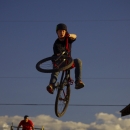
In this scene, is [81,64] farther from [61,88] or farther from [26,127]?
[26,127]

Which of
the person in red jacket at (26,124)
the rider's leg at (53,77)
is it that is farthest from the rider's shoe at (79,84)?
the person in red jacket at (26,124)

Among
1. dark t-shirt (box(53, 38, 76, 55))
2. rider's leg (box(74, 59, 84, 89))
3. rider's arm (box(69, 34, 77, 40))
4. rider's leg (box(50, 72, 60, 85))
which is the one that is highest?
rider's arm (box(69, 34, 77, 40))

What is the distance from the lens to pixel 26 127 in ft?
63.7

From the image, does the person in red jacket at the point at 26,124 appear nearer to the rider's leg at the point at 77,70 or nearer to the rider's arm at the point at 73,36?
the rider's leg at the point at 77,70

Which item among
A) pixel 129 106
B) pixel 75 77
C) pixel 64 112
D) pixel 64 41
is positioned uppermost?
pixel 129 106

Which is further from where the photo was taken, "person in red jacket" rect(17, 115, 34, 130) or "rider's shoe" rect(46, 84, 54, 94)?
"person in red jacket" rect(17, 115, 34, 130)

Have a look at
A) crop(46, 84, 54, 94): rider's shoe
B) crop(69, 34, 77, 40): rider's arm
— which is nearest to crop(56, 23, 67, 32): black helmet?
crop(69, 34, 77, 40): rider's arm

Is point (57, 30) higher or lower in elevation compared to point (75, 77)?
higher

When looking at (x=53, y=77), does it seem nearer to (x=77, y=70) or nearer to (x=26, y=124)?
(x=77, y=70)

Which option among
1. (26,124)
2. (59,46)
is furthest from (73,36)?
(26,124)

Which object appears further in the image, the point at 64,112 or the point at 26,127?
the point at 26,127

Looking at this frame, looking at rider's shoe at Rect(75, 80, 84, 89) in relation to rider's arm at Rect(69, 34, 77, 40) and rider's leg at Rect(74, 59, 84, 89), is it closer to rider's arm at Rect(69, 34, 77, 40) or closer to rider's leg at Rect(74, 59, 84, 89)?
rider's leg at Rect(74, 59, 84, 89)

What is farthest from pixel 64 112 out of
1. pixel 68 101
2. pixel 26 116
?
pixel 26 116

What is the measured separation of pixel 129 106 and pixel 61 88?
14.5 metres
